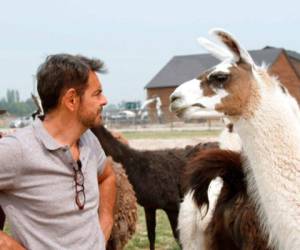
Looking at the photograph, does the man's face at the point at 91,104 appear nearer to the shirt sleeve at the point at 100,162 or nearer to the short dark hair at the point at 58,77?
the short dark hair at the point at 58,77

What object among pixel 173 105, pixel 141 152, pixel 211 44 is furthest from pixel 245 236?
pixel 141 152

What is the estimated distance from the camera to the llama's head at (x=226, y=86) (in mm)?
2994

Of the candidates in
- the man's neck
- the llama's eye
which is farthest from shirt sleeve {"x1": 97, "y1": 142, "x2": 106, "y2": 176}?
the llama's eye

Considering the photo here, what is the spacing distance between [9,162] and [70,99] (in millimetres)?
330

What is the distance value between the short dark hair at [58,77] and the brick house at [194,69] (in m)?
44.3

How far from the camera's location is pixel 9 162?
1.74 m

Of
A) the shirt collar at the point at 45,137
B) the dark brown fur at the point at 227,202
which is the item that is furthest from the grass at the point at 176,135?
the shirt collar at the point at 45,137

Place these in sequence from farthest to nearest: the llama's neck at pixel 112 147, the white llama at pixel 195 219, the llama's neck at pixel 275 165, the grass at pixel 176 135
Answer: the grass at pixel 176 135
the llama's neck at pixel 112 147
the white llama at pixel 195 219
the llama's neck at pixel 275 165

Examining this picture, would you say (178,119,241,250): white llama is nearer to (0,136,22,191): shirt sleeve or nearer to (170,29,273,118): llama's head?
(170,29,273,118): llama's head

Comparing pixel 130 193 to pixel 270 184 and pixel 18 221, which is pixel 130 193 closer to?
pixel 270 184

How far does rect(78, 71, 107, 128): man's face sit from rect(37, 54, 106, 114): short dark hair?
28 millimetres

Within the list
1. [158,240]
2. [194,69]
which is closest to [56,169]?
[158,240]

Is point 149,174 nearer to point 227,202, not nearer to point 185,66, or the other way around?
point 227,202

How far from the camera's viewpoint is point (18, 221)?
181cm
